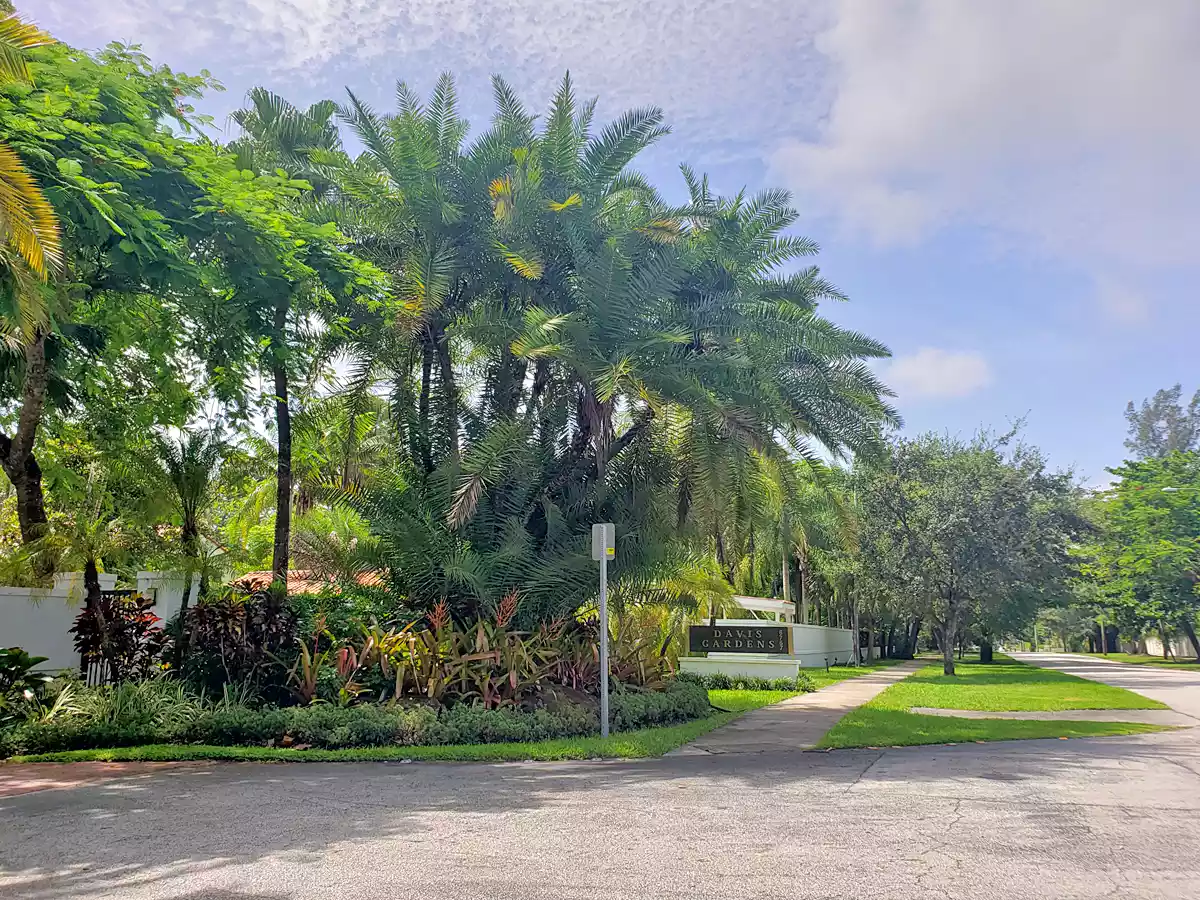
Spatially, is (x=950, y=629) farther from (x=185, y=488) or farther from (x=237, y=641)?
(x=185, y=488)

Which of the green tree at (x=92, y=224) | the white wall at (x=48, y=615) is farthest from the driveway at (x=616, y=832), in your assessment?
the white wall at (x=48, y=615)

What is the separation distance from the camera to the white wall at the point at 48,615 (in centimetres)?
1249

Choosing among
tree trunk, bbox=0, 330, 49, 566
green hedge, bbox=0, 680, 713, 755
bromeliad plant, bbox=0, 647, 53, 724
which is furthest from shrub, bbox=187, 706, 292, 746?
tree trunk, bbox=0, 330, 49, 566

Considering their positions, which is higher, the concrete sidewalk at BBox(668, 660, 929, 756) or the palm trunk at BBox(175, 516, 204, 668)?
the palm trunk at BBox(175, 516, 204, 668)

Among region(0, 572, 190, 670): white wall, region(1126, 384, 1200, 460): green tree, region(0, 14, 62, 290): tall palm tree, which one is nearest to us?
region(0, 14, 62, 290): tall palm tree

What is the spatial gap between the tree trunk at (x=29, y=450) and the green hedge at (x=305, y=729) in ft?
10.5

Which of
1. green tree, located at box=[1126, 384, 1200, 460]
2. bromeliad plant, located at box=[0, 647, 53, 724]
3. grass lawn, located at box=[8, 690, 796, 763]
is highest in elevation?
green tree, located at box=[1126, 384, 1200, 460]

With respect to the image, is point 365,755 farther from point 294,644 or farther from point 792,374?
point 792,374

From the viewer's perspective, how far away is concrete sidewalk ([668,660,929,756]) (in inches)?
442

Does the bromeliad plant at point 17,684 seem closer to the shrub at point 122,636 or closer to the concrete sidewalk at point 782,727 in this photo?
the shrub at point 122,636

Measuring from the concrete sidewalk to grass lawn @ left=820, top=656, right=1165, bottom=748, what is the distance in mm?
350

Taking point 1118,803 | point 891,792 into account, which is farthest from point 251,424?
point 1118,803

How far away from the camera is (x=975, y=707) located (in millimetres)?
16844

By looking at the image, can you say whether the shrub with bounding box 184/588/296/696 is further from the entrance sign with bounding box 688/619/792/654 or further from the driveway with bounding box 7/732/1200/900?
the entrance sign with bounding box 688/619/792/654
